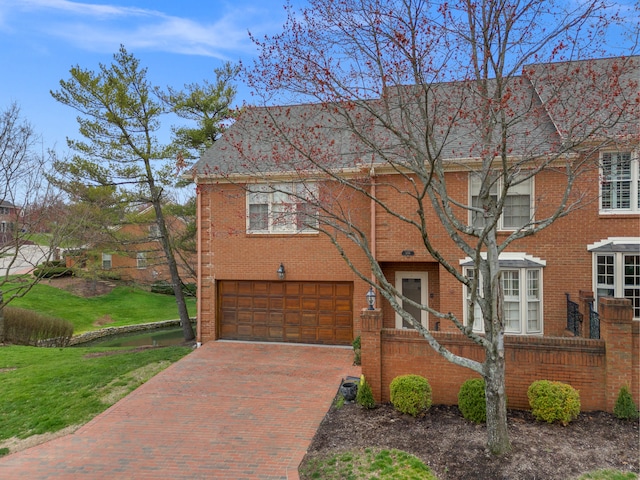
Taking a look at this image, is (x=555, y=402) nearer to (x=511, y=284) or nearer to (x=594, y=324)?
(x=594, y=324)

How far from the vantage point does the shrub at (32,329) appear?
17672mm

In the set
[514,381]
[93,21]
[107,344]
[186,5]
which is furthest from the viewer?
[107,344]

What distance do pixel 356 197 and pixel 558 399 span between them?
7.64 meters

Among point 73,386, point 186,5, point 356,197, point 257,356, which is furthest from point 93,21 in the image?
point 257,356

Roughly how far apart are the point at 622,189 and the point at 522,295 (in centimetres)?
381

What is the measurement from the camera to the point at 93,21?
11.5 meters

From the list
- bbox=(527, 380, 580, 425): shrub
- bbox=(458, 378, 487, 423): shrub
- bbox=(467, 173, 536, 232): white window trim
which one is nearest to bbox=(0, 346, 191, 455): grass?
bbox=(458, 378, 487, 423): shrub

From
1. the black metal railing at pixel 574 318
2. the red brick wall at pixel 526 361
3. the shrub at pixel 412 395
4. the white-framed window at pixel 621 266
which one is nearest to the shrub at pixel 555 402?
the red brick wall at pixel 526 361

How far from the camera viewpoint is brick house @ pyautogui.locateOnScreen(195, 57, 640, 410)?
7.59 metres

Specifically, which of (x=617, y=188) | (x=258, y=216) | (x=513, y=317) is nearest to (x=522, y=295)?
(x=513, y=317)

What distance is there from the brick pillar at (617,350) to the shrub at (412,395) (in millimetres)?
3171

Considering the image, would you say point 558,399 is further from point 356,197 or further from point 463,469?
point 356,197

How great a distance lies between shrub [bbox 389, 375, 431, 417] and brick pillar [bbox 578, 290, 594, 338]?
4802 millimetres

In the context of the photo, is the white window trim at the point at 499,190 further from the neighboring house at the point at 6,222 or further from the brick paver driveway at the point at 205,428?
the neighboring house at the point at 6,222
